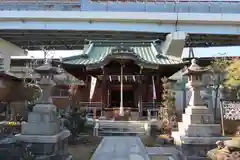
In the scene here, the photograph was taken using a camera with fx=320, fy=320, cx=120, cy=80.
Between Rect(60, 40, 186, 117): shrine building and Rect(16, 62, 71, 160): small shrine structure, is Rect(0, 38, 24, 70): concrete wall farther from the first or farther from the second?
Rect(16, 62, 71, 160): small shrine structure

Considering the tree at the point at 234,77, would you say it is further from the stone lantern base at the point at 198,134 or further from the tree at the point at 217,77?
the stone lantern base at the point at 198,134

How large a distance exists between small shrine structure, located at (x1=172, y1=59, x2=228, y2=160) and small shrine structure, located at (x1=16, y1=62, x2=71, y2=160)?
410 centimetres

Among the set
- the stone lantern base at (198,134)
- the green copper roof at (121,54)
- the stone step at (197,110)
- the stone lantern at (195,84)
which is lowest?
the stone lantern base at (198,134)

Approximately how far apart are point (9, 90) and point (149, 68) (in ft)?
31.8

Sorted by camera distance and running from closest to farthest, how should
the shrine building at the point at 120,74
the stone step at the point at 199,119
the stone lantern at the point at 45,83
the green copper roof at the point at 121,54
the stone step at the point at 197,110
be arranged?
the stone lantern at the point at 45,83 → the stone step at the point at 199,119 → the stone step at the point at 197,110 → the green copper roof at the point at 121,54 → the shrine building at the point at 120,74

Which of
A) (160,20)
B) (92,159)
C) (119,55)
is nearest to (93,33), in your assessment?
(160,20)

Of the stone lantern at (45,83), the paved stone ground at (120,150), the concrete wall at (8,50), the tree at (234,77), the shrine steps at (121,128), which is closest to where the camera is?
the stone lantern at (45,83)

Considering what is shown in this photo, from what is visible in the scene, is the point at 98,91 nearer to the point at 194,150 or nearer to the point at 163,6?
the point at 163,6

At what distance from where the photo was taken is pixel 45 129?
1016 cm

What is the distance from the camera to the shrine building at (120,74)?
22547mm

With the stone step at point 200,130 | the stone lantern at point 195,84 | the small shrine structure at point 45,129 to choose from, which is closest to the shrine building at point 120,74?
the stone lantern at point 195,84

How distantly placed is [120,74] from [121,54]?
2.17m

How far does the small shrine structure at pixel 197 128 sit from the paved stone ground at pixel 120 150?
6.08ft

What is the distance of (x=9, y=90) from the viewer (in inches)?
835
